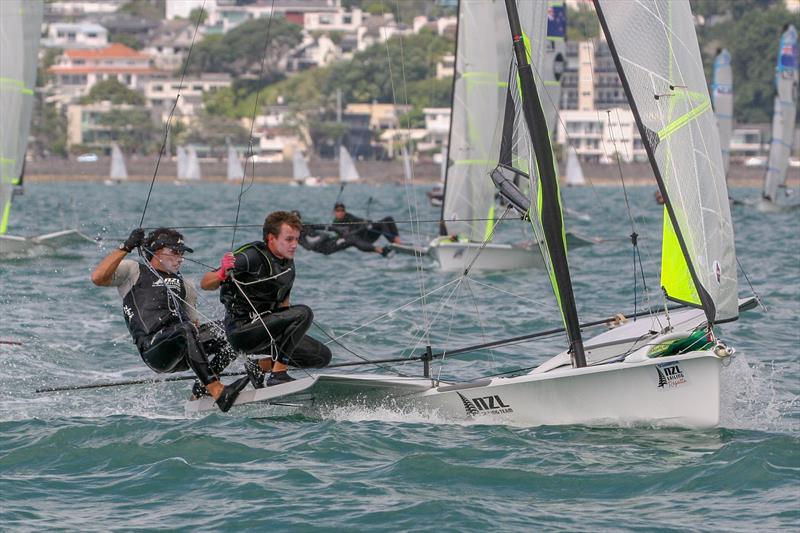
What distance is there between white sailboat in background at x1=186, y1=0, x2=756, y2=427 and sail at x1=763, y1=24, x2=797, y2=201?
2974 centimetres

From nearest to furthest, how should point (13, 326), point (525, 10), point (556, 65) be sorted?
point (13, 326) → point (525, 10) → point (556, 65)

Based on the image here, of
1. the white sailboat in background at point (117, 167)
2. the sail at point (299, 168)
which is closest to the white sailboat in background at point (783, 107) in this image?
the sail at point (299, 168)

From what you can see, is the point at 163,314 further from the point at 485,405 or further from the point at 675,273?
the point at 675,273

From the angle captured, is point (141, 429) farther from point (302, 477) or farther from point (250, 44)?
point (250, 44)

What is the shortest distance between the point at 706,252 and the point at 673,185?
412 millimetres

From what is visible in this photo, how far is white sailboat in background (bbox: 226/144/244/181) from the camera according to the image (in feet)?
291

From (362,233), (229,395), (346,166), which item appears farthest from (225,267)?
(346,166)

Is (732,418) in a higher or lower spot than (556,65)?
lower

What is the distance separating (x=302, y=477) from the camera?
7.06 m

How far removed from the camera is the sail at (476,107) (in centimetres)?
1833

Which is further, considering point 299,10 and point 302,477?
point 299,10

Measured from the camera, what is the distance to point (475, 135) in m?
18.4

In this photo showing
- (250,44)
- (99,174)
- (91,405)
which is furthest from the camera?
(250,44)

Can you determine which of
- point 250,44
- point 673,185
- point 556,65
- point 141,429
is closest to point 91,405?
point 141,429
